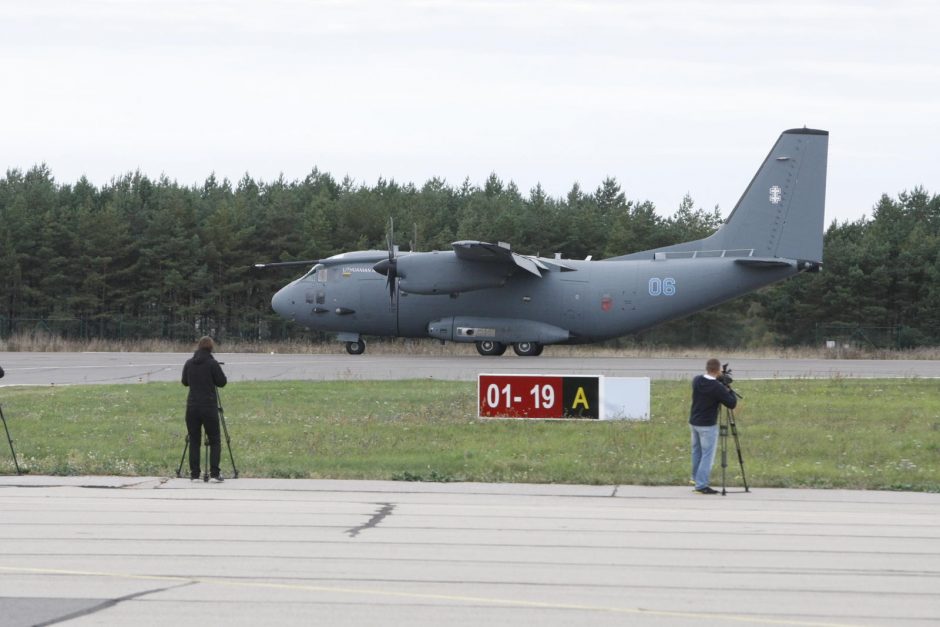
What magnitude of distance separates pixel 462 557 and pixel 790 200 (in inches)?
1367

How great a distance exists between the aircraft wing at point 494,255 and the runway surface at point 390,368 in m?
3.40

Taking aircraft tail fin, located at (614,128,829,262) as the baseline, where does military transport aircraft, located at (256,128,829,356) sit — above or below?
below

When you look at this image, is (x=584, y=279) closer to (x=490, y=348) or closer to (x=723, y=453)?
(x=490, y=348)

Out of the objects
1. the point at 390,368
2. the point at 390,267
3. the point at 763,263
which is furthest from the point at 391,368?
the point at 763,263

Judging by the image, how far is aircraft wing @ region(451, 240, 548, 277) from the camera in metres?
40.9

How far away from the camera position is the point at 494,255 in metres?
42.2

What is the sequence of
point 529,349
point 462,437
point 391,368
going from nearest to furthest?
1. point 462,437
2. point 391,368
3. point 529,349

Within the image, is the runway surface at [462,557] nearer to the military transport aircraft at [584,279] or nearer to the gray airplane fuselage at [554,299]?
the military transport aircraft at [584,279]

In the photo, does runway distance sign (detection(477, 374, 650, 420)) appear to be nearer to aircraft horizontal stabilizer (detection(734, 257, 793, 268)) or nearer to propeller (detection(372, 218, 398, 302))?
aircraft horizontal stabilizer (detection(734, 257, 793, 268))

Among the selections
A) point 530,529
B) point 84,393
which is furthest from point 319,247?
point 530,529

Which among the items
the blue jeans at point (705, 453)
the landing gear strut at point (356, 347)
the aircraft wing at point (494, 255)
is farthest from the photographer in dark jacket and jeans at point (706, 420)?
the landing gear strut at point (356, 347)

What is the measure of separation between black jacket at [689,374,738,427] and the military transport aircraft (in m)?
25.4

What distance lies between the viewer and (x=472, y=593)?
888 cm

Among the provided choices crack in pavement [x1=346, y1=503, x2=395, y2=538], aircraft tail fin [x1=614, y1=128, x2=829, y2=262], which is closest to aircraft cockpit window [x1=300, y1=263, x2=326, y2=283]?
aircraft tail fin [x1=614, y1=128, x2=829, y2=262]
